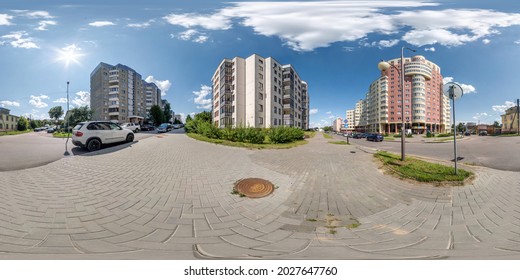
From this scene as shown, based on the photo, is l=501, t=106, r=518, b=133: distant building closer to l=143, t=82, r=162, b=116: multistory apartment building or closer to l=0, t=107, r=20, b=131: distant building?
l=0, t=107, r=20, b=131: distant building

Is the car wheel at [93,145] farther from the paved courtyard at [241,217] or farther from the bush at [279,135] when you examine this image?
the bush at [279,135]

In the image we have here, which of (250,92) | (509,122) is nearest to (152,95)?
(250,92)

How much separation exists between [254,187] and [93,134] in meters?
7.24

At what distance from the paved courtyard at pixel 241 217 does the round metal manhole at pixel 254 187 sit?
0.75 feet

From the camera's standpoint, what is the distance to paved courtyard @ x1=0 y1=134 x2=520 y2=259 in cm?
246

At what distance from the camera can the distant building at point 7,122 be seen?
789cm

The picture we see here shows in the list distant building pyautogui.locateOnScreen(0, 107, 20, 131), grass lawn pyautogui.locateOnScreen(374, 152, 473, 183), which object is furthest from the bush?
distant building pyautogui.locateOnScreen(0, 107, 20, 131)

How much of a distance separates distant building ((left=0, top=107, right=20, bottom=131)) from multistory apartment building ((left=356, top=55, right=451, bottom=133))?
7496 centimetres

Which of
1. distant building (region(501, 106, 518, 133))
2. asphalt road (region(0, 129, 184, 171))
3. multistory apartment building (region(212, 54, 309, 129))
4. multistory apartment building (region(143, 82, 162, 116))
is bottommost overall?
asphalt road (region(0, 129, 184, 171))

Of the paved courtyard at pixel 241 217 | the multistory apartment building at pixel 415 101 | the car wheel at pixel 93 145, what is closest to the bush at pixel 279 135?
the paved courtyard at pixel 241 217

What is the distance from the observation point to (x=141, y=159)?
6.64 meters

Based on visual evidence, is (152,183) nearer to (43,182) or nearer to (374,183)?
(43,182)

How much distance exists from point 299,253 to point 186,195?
2615 millimetres

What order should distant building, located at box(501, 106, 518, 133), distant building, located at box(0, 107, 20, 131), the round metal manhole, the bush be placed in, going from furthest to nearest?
the bush < distant building, located at box(501, 106, 518, 133) < distant building, located at box(0, 107, 20, 131) < the round metal manhole
